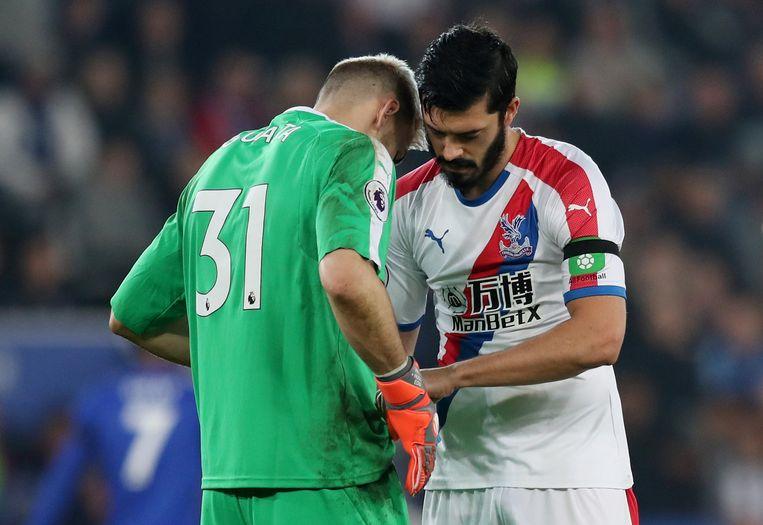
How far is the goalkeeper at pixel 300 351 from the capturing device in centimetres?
290

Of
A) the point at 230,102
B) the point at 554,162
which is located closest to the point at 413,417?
the point at 554,162

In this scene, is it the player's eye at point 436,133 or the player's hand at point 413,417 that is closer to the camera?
the player's hand at point 413,417

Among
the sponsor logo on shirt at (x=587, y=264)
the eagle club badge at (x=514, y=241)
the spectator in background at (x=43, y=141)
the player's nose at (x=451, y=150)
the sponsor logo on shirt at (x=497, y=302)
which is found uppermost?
the spectator in background at (x=43, y=141)

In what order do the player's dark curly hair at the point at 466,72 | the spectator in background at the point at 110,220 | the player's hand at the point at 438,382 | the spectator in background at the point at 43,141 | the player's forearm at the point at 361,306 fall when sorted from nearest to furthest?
the player's forearm at the point at 361,306, the player's hand at the point at 438,382, the player's dark curly hair at the point at 466,72, the spectator in background at the point at 110,220, the spectator in background at the point at 43,141

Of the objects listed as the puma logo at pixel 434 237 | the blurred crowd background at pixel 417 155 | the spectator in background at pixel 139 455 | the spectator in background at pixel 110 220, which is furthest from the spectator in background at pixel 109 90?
the puma logo at pixel 434 237

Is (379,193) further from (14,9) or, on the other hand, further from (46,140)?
A: (14,9)

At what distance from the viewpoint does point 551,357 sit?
10.4ft

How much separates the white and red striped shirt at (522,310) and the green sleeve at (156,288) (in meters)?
0.78

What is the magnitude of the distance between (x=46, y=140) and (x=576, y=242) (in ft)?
19.4

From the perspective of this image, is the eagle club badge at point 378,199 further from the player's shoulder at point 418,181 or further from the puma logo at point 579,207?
the player's shoulder at point 418,181

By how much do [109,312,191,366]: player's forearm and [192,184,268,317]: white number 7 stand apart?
1.08ft

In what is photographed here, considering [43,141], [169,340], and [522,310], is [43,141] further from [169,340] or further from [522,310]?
[522,310]

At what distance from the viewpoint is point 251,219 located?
301 cm

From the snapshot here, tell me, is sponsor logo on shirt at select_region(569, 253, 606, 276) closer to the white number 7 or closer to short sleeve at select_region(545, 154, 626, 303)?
short sleeve at select_region(545, 154, 626, 303)
